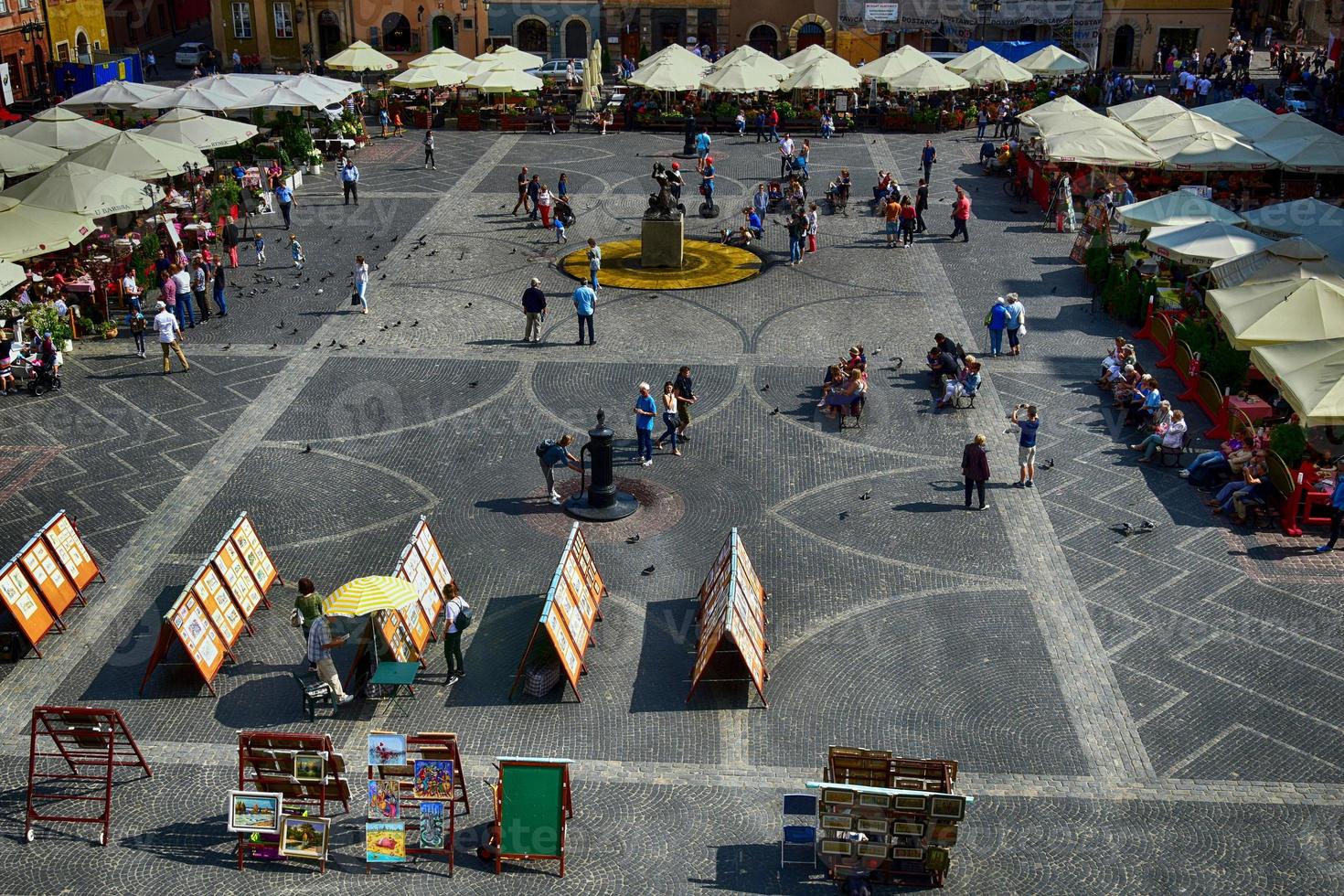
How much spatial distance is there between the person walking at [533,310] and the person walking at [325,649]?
12.0 m

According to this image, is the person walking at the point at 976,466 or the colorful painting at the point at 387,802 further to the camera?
Answer: the person walking at the point at 976,466

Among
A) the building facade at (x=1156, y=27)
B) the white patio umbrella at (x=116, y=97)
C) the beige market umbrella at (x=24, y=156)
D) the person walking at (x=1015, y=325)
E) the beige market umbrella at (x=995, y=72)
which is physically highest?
the building facade at (x=1156, y=27)

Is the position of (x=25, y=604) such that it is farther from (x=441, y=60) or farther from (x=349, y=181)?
(x=441, y=60)

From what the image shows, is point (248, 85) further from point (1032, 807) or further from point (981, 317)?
point (1032, 807)

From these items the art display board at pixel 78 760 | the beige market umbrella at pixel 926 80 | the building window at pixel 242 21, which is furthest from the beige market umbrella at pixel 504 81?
the art display board at pixel 78 760

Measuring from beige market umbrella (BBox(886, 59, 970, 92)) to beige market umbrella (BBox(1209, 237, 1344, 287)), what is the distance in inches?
915

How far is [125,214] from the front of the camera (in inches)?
1384

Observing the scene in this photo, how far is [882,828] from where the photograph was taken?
12.9 meters

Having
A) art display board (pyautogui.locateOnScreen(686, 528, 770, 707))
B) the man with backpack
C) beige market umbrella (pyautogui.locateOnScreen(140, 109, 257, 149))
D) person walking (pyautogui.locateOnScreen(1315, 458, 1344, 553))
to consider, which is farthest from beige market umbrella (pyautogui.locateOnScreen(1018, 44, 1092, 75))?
art display board (pyautogui.locateOnScreen(686, 528, 770, 707))

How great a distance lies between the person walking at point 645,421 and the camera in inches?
847

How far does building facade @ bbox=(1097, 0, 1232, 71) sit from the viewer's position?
62406 millimetres

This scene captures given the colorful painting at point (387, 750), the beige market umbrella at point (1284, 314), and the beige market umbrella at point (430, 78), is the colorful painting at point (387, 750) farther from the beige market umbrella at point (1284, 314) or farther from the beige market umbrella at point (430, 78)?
the beige market umbrella at point (430, 78)

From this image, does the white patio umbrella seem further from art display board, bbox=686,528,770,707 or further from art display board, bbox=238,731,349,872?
art display board, bbox=238,731,349,872

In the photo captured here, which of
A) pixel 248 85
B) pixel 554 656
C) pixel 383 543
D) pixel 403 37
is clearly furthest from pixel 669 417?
pixel 403 37
